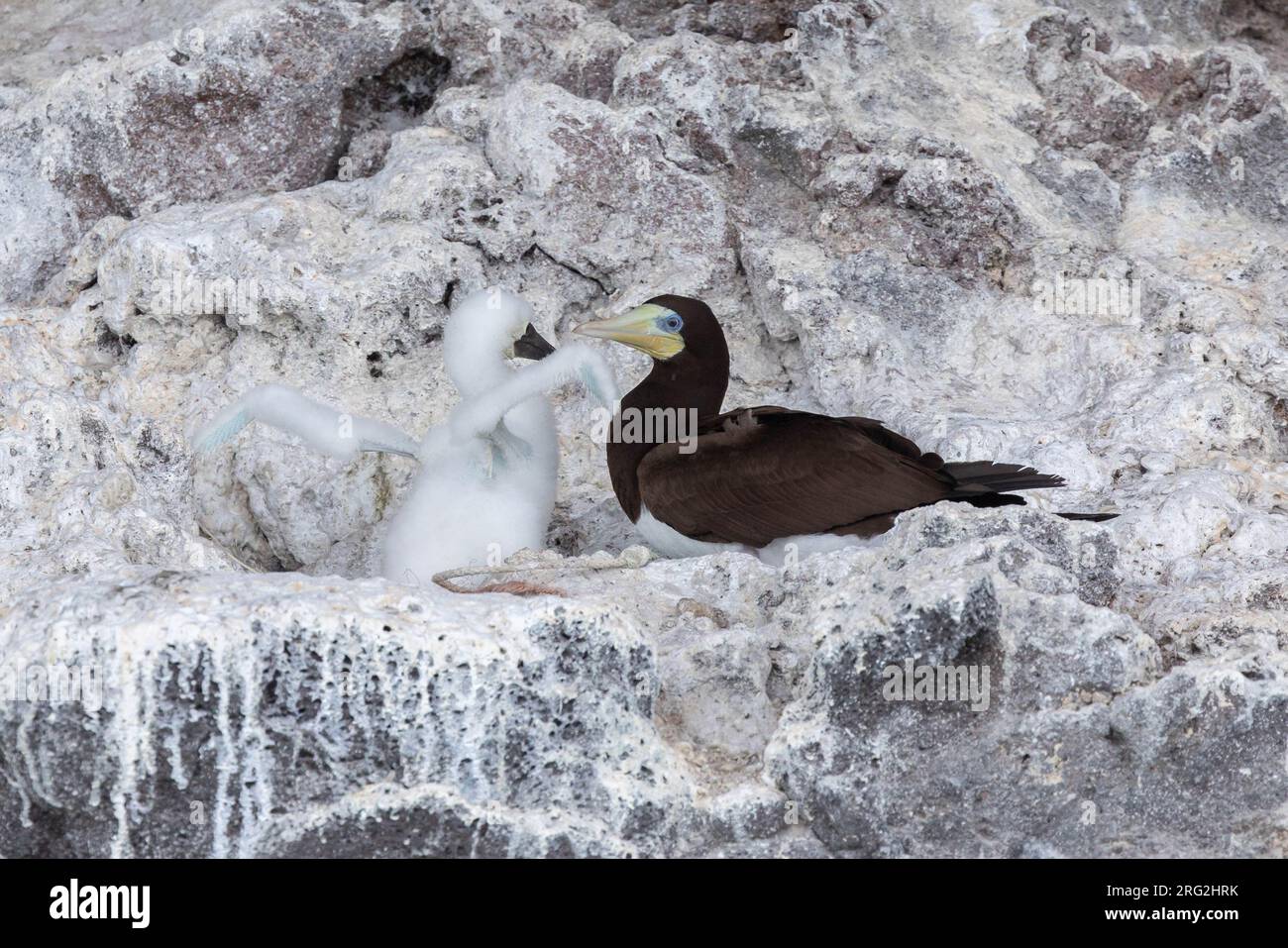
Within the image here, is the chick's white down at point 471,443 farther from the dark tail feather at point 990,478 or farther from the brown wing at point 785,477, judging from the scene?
the dark tail feather at point 990,478

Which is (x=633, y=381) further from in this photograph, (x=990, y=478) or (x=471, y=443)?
(x=990, y=478)

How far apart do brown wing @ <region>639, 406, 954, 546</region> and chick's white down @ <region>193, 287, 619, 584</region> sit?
400 mm

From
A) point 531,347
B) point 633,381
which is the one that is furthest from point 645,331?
point 633,381

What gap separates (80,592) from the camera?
3.56m

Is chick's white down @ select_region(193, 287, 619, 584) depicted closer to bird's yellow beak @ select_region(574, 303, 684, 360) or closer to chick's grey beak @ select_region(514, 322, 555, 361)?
chick's grey beak @ select_region(514, 322, 555, 361)

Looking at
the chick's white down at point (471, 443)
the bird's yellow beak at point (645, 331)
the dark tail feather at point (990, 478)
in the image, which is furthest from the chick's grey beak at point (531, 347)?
the dark tail feather at point (990, 478)

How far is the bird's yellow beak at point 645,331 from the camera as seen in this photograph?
18.0 ft

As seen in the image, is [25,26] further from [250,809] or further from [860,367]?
[250,809]

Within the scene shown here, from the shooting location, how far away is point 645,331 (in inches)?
217

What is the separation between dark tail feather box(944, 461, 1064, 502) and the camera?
16.3ft

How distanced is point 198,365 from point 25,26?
2.10 meters

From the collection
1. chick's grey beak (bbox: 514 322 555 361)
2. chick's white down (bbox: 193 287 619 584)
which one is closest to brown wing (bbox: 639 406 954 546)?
chick's white down (bbox: 193 287 619 584)

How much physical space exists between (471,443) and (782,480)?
105 cm

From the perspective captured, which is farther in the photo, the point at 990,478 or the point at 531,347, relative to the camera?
the point at 531,347
